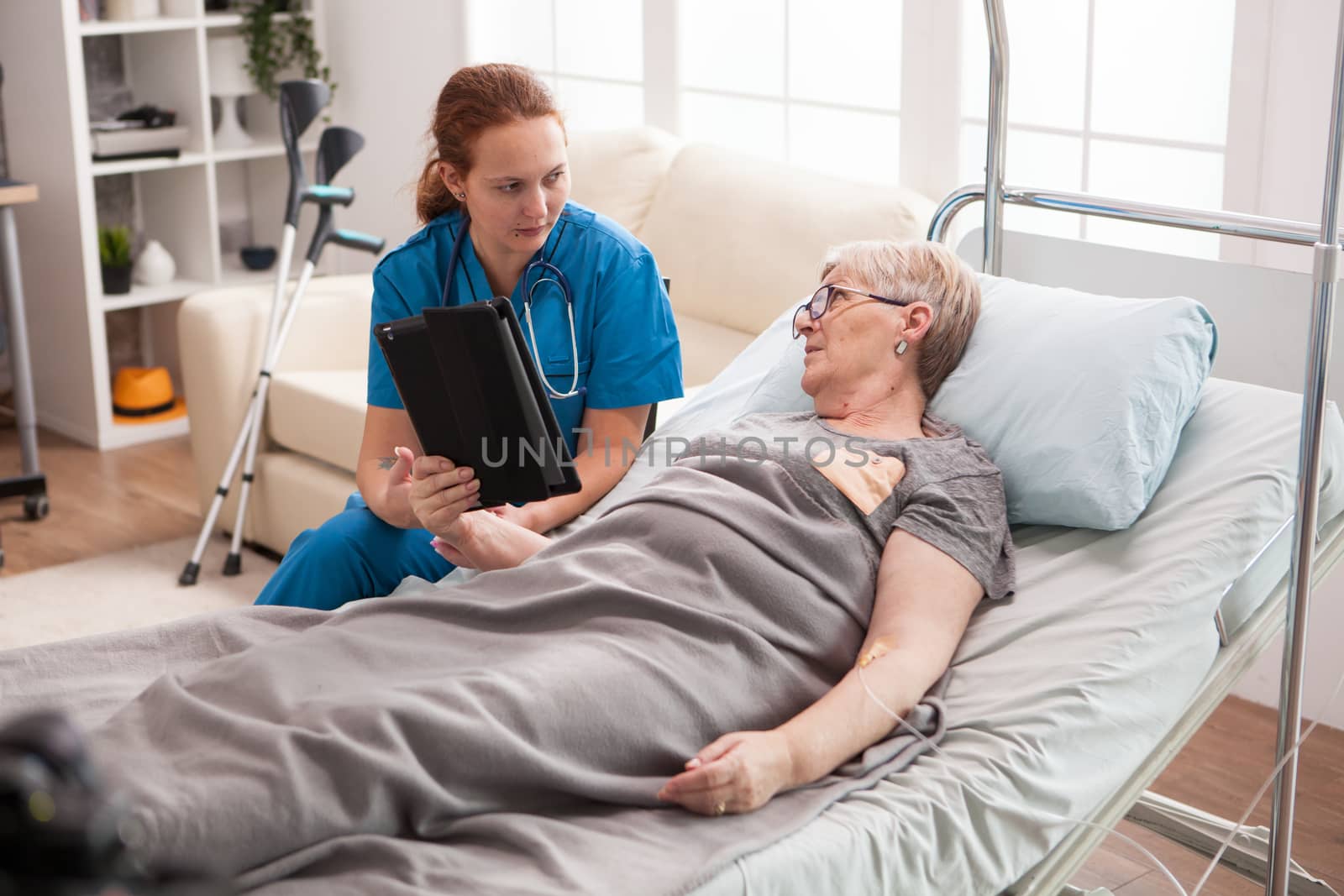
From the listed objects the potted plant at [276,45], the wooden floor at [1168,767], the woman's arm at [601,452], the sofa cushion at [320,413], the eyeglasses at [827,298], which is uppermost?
the potted plant at [276,45]

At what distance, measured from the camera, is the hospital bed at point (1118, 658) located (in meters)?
1.31

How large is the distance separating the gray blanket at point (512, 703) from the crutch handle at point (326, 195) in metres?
1.70

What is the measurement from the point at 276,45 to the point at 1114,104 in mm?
2823

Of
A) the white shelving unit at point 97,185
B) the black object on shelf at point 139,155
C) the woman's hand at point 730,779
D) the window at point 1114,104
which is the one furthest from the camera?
the black object on shelf at point 139,155

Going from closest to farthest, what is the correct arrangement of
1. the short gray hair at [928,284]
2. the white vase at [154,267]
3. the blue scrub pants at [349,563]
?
1. the short gray hair at [928,284]
2. the blue scrub pants at [349,563]
3. the white vase at [154,267]

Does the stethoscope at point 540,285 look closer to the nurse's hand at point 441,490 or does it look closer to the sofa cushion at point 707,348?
the nurse's hand at point 441,490

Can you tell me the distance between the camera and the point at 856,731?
1.39 meters

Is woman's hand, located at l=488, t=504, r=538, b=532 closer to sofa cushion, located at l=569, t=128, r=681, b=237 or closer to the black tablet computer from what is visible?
the black tablet computer

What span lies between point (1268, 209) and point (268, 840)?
1.97 metres

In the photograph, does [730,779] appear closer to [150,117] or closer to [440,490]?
[440,490]

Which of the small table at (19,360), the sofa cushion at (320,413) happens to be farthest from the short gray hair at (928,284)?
the small table at (19,360)

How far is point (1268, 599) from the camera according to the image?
1.64 meters

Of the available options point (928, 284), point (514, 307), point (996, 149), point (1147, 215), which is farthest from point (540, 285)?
point (1147, 215)

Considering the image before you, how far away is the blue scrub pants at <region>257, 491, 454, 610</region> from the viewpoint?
6.18 feet
